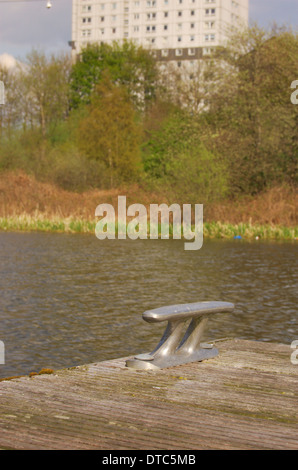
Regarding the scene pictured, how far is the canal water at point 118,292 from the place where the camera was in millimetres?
11109

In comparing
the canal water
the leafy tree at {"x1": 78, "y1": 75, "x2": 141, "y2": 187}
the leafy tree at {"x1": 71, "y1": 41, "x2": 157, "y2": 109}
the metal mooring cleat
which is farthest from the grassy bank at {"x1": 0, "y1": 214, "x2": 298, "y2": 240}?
the leafy tree at {"x1": 71, "y1": 41, "x2": 157, "y2": 109}

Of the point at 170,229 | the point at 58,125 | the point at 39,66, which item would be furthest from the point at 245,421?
the point at 58,125

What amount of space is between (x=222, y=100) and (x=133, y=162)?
1044cm

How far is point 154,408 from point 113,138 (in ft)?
166

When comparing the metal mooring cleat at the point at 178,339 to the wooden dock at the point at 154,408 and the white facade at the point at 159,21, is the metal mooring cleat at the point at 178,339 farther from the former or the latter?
the white facade at the point at 159,21

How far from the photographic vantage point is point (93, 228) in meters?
35.2

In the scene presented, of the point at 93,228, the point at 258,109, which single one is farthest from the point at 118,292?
the point at 258,109

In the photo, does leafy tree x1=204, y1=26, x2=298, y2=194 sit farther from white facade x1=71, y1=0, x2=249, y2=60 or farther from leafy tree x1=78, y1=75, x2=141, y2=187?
white facade x1=71, y1=0, x2=249, y2=60

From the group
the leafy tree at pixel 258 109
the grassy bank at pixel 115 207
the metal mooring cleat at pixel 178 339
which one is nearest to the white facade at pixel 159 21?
the leafy tree at pixel 258 109

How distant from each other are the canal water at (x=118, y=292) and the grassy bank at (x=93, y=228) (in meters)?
3.21

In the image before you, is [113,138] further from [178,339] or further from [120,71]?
[178,339]

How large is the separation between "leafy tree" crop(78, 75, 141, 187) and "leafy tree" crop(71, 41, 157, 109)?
83.4ft

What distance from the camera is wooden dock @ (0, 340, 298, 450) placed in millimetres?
4617

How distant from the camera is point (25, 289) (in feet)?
56.4
